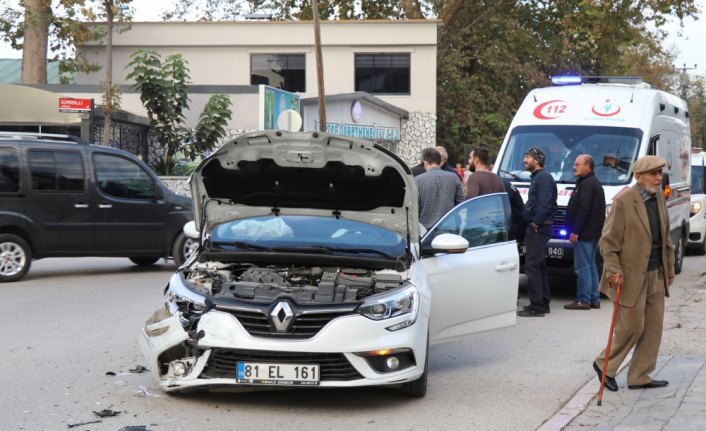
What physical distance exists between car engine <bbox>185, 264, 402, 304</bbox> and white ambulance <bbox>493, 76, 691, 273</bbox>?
6602mm

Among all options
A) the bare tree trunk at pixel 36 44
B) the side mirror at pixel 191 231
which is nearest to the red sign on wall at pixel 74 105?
the bare tree trunk at pixel 36 44

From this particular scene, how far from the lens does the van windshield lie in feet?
47.6

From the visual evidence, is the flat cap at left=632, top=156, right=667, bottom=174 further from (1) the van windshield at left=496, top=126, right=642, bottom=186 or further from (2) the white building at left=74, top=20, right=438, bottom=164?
(2) the white building at left=74, top=20, right=438, bottom=164

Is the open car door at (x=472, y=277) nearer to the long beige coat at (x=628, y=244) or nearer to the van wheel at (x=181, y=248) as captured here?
the long beige coat at (x=628, y=244)

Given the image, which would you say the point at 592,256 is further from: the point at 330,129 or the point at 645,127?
the point at 330,129

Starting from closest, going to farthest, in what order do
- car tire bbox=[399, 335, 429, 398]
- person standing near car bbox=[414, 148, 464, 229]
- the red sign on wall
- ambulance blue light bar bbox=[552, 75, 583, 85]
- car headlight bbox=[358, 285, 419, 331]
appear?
car headlight bbox=[358, 285, 419, 331] < car tire bbox=[399, 335, 429, 398] < person standing near car bbox=[414, 148, 464, 229] < ambulance blue light bar bbox=[552, 75, 583, 85] < the red sign on wall

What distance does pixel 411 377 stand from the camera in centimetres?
717

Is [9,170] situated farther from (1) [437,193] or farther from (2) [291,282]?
(2) [291,282]

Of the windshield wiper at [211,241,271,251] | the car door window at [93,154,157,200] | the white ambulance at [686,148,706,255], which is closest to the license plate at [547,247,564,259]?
the car door window at [93,154,157,200]

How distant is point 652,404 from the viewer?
23.8 ft

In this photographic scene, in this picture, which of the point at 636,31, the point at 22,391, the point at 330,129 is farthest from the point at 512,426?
the point at 636,31

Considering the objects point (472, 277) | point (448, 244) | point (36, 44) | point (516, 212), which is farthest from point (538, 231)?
point (36, 44)

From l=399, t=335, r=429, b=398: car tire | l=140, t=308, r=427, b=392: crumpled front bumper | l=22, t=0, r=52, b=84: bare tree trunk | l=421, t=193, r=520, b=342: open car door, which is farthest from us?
l=22, t=0, r=52, b=84: bare tree trunk

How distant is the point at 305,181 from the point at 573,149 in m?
7.67
